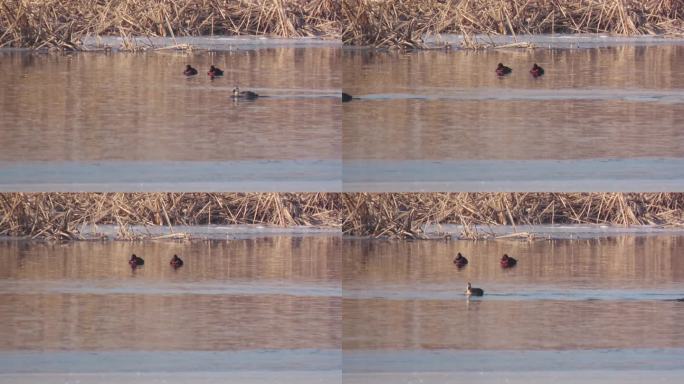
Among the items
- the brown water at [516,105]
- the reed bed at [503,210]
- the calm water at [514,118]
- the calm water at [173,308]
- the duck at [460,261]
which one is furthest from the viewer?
the reed bed at [503,210]

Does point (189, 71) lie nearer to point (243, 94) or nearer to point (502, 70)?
point (243, 94)

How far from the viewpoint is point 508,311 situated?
5.70 m

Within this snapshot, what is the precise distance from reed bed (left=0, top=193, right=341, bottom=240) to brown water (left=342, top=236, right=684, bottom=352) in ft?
1.26

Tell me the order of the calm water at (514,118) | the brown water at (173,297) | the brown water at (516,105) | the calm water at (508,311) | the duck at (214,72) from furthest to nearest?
the duck at (214,72) < the brown water at (516,105) < the calm water at (514,118) < the brown water at (173,297) < the calm water at (508,311)

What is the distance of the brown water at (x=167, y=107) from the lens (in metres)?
5.92

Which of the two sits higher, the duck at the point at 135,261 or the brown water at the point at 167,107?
the brown water at the point at 167,107

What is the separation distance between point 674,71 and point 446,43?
2.97 feet

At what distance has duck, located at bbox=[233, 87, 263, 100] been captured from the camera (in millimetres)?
6383

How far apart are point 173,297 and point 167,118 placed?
69cm

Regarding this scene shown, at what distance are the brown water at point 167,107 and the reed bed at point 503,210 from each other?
406 mm

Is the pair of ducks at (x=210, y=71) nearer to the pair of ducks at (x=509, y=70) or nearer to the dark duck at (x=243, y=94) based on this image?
the dark duck at (x=243, y=94)

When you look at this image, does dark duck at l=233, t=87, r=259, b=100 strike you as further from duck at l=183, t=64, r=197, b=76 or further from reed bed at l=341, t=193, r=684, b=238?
reed bed at l=341, t=193, r=684, b=238

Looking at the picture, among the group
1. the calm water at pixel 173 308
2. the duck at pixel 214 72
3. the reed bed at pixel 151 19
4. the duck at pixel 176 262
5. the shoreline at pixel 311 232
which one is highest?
the reed bed at pixel 151 19

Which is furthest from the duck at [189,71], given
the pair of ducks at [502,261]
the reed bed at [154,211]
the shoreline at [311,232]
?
the pair of ducks at [502,261]
